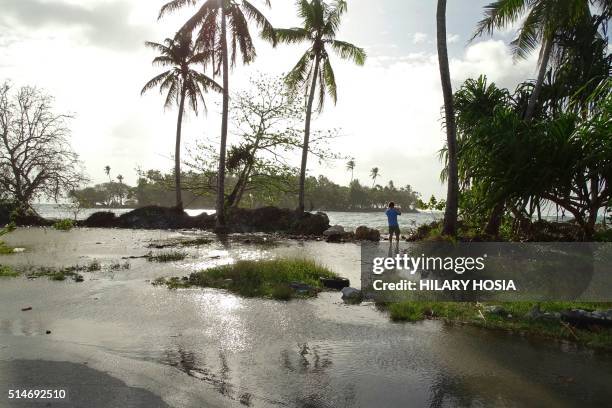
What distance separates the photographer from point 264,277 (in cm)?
1018

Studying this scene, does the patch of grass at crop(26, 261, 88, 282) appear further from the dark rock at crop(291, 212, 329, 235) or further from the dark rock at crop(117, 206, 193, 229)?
the dark rock at crop(117, 206, 193, 229)

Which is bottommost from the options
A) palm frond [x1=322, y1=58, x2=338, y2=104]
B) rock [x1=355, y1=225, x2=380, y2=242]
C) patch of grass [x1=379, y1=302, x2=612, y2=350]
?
patch of grass [x1=379, y1=302, x2=612, y2=350]

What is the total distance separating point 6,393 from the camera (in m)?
4.20

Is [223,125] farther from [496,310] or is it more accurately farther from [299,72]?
[496,310]

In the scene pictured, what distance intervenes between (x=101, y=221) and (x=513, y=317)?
3225cm

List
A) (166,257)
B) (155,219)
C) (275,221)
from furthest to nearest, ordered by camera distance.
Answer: (155,219) → (275,221) → (166,257)

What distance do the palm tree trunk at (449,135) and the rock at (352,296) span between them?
16.6 feet

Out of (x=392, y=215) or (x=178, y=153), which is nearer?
(x=392, y=215)

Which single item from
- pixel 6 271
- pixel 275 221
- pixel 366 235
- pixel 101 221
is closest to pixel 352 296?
pixel 6 271

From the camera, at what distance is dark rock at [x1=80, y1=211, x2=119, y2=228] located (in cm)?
3184

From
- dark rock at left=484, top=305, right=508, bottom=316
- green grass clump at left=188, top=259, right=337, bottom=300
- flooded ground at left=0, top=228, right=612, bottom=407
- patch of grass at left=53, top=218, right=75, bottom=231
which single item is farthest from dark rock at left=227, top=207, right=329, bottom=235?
patch of grass at left=53, top=218, right=75, bottom=231

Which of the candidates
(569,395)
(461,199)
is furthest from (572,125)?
(569,395)

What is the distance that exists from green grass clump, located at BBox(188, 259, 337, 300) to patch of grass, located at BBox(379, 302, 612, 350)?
2.37m

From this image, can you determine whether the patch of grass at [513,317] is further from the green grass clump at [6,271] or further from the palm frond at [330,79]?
the palm frond at [330,79]
